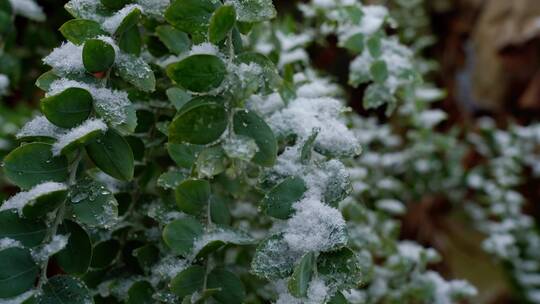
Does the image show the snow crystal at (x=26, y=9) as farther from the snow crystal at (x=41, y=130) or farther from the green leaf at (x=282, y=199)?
the green leaf at (x=282, y=199)

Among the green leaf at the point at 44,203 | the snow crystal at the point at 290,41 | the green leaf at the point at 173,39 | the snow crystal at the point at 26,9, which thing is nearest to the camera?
Answer: the green leaf at the point at 44,203

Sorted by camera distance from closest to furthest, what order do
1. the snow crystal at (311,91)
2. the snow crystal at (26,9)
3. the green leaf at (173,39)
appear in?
1. the green leaf at (173,39)
2. the snow crystal at (311,91)
3. the snow crystal at (26,9)

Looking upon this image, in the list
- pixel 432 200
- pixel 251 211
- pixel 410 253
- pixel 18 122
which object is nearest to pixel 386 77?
pixel 251 211

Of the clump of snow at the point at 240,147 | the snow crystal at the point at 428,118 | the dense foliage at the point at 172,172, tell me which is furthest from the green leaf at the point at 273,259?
the snow crystal at the point at 428,118

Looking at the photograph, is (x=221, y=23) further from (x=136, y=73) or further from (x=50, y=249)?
(x=50, y=249)

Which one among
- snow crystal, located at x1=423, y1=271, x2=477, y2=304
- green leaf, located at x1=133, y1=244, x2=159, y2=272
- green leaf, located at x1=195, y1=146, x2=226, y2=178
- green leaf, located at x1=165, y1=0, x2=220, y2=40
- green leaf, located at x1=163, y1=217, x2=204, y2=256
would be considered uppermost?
green leaf, located at x1=165, y1=0, x2=220, y2=40

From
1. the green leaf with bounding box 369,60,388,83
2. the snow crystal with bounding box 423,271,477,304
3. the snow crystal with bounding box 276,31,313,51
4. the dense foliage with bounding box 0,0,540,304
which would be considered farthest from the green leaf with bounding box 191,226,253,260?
the snow crystal with bounding box 423,271,477,304

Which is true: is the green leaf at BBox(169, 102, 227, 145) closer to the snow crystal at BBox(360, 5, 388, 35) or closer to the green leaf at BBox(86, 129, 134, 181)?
the green leaf at BBox(86, 129, 134, 181)

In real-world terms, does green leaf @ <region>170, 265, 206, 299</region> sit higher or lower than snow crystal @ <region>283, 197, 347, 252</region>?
lower
